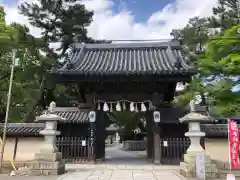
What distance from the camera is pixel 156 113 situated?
13844 mm

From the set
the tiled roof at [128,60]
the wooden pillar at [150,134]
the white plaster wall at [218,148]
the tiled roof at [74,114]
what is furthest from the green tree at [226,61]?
the tiled roof at [74,114]

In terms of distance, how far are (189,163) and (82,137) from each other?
22.3 ft

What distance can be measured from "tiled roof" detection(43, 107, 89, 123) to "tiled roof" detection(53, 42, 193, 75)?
8.76 ft

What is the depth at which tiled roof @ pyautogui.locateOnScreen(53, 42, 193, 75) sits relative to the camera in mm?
13523

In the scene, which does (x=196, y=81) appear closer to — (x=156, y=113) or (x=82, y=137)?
(x=156, y=113)

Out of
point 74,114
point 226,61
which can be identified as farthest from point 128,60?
point 226,61

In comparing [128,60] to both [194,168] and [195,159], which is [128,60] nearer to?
[195,159]

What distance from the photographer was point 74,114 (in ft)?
49.8

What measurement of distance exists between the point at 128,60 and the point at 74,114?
4894 mm

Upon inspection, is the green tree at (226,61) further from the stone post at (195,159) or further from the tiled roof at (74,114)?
the tiled roof at (74,114)

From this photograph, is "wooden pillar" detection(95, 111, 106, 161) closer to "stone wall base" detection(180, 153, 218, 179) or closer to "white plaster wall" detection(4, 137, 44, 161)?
"white plaster wall" detection(4, 137, 44, 161)

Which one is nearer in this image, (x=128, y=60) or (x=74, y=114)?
(x=74, y=114)

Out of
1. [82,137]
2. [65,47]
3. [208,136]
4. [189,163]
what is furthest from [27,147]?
[65,47]

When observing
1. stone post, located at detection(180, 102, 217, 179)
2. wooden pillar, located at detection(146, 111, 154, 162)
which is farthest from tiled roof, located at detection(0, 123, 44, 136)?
stone post, located at detection(180, 102, 217, 179)
